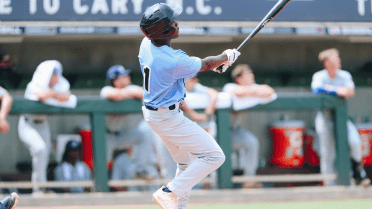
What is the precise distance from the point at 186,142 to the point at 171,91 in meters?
0.35

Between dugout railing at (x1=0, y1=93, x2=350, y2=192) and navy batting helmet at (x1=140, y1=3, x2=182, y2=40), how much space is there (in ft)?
5.90

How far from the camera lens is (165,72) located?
3053 millimetres

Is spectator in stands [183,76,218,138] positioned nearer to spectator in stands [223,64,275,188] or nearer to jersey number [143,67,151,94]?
spectator in stands [223,64,275,188]

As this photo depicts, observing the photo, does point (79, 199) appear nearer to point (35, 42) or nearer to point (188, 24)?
point (188, 24)

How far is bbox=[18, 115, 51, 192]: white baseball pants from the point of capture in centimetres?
463

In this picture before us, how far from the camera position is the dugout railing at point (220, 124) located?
15.4 feet

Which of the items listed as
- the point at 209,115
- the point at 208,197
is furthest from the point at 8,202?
the point at 209,115

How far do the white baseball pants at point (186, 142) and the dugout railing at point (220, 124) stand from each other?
4.98 feet

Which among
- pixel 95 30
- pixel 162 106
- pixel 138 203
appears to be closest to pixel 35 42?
pixel 95 30

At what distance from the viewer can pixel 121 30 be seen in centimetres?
585

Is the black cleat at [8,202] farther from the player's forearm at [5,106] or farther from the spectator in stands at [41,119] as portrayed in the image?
the player's forearm at [5,106]

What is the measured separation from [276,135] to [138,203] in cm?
240

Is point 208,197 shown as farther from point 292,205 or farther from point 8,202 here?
point 8,202

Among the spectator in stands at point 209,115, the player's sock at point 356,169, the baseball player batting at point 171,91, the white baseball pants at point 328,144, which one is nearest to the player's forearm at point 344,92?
the white baseball pants at point 328,144
